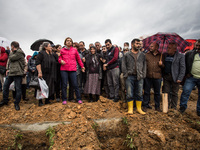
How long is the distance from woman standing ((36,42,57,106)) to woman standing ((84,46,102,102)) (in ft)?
3.94

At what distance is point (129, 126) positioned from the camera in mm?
2930

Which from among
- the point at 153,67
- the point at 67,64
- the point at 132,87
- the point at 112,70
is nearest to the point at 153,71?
the point at 153,67

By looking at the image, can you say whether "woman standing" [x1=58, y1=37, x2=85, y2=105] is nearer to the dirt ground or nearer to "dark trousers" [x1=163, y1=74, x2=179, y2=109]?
the dirt ground

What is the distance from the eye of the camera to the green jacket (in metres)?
3.49

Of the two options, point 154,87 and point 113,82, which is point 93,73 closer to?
point 113,82

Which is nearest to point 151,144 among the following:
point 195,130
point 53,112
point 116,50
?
point 195,130

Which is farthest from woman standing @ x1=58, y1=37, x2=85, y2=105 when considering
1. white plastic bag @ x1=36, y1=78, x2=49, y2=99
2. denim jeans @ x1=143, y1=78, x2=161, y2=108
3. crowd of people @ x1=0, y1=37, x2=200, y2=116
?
denim jeans @ x1=143, y1=78, x2=161, y2=108

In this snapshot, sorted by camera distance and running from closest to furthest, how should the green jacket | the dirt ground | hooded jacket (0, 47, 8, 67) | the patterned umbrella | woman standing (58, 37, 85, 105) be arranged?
1. the dirt ground
2. the patterned umbrella
3. the green jacket
4. woman standing (58, 37, 85, 105)
5. hooded jacket (0, 47, 8, 67)

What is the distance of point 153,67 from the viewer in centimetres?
346

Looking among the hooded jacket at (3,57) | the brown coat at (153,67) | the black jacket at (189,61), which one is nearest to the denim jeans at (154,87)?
the brown coat at (153,67)

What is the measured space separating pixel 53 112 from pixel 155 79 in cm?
324

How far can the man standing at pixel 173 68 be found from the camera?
3359 mm

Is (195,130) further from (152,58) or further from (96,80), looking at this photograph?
(96,80)

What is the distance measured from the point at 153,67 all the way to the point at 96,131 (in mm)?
2478
